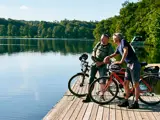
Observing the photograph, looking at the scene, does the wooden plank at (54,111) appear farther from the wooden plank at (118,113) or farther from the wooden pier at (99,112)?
the wooden plank at (118,113)

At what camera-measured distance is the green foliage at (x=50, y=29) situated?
168 metres

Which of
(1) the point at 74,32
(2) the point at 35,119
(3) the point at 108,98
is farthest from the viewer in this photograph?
(1) the point at 74,32

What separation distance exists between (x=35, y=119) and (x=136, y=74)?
4932 millimetres

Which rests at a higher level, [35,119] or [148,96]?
[148,96]

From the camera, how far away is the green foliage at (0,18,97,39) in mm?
167500

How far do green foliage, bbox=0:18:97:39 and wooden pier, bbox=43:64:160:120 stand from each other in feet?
515

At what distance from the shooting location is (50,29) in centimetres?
17475

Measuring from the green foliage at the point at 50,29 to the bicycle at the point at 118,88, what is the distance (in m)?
157

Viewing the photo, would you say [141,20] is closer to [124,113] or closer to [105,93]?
[105,93]

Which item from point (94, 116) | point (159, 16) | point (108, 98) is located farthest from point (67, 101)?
point (159, 16)

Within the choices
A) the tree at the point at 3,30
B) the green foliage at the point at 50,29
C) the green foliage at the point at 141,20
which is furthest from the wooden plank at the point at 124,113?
the tree at the point at 3,30

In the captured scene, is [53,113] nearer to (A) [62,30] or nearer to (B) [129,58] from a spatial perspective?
(B) [129,58]

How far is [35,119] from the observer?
38.2ft

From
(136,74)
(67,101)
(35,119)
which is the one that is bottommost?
(35,119)
